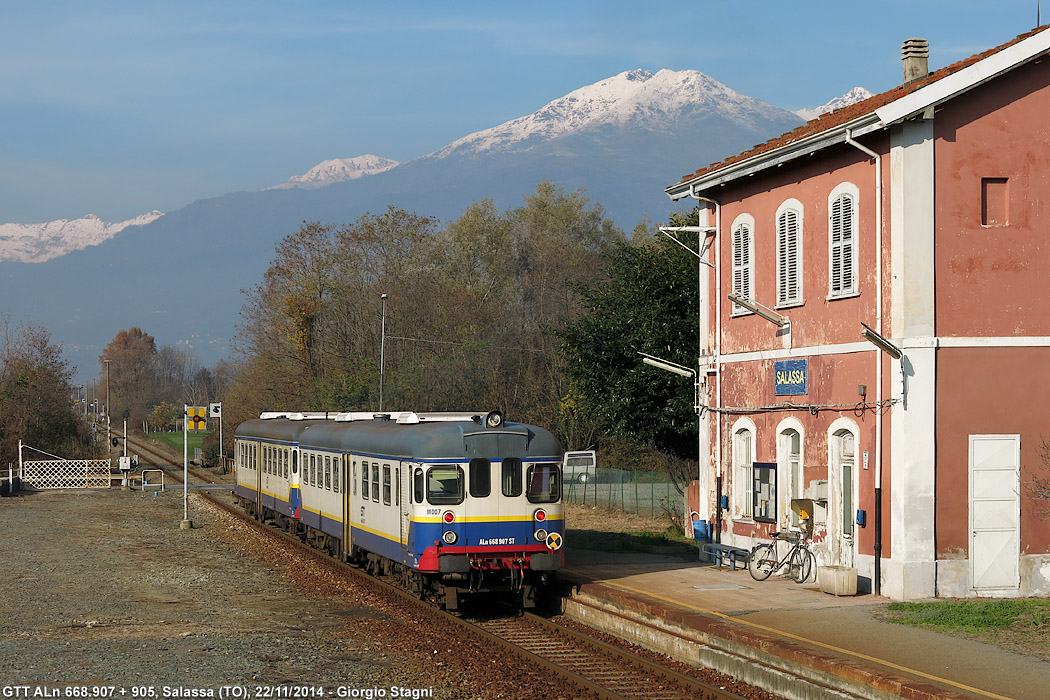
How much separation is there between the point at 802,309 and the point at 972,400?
129 inches

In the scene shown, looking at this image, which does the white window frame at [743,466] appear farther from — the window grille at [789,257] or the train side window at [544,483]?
the train side window at [544,483]

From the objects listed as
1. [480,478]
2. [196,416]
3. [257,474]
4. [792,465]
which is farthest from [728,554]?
[196,416]

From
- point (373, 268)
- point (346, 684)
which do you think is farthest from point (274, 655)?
point (373, 268)

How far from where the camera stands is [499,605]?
760 inches

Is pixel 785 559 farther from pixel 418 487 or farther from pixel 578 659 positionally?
pixel 418 487

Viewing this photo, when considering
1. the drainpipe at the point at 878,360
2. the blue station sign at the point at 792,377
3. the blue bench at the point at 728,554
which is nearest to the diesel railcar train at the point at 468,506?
the blue bench at the point at 728,554

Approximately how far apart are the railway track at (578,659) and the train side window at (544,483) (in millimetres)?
1690

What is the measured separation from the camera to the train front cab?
1759cm

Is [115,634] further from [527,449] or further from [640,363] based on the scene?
[640,363]

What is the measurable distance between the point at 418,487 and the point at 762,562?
18.4 feet

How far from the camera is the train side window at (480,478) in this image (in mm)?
17859

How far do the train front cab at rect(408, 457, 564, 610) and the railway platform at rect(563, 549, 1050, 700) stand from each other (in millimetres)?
1046

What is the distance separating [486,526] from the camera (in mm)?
17750

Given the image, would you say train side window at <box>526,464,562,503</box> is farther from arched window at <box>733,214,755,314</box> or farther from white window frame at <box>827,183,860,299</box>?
arched window at <box>733,214,755,314</box>
